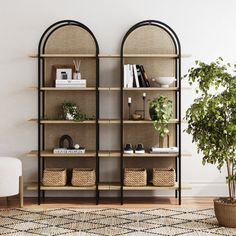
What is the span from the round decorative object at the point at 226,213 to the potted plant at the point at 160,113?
3.70 feet

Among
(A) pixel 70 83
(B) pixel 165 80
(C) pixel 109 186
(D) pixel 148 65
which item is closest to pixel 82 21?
(A) pixel 70 83

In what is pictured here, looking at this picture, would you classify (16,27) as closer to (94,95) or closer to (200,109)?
(94,95)

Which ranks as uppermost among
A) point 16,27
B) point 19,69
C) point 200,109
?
point 16,27

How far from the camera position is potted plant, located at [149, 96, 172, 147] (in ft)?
17.7

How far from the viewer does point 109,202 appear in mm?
5617

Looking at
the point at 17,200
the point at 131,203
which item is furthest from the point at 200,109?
the point at 17,200

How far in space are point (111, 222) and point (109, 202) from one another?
88cm

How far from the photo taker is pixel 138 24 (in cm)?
568

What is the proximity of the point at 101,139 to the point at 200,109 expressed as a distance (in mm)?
1704

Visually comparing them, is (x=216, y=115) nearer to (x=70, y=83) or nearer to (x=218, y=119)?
(x=218, y=119)

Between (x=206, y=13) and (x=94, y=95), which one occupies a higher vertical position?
(x=206, y=13)

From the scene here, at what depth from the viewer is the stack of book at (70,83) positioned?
5.51 meters

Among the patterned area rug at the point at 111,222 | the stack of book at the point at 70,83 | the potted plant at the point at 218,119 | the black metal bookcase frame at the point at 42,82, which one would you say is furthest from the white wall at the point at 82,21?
the potted plant at the point at 218,119

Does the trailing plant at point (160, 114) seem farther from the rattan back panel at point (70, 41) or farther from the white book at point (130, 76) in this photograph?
the rattan back panel at point (70, 41)
